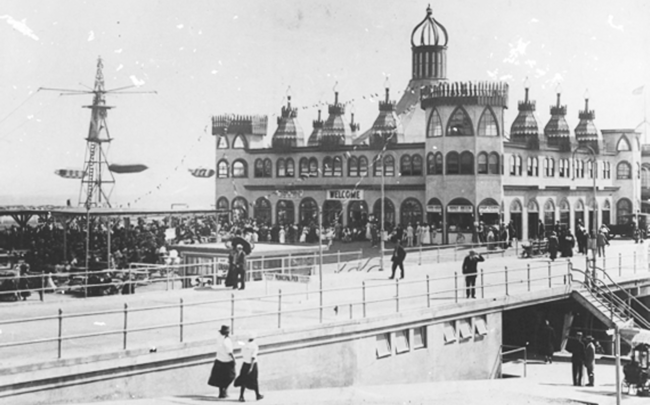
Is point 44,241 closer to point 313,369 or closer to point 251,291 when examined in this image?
point 251,291

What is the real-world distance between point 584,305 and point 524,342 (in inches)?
96.2

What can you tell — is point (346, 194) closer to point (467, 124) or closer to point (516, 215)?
point (467, 124)

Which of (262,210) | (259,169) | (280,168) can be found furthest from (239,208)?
(280,168)

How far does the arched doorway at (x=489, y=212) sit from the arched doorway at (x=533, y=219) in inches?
181

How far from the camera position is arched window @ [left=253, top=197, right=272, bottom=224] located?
59.6 m

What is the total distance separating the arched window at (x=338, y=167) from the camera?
56219mm

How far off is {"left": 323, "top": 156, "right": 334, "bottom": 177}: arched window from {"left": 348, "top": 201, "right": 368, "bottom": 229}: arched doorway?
10.7ft

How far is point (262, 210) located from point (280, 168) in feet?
11.6

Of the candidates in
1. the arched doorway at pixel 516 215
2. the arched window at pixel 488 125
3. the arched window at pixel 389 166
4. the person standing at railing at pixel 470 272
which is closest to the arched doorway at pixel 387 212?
the arched window at pixel 389 166

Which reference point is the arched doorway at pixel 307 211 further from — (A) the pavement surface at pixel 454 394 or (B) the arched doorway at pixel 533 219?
(A) the pavement surface at pixel 454 394

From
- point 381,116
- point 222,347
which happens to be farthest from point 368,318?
point 381,116

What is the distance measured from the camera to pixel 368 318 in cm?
1828

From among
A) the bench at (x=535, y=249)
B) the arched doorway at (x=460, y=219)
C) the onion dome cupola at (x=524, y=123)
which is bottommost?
the bench at (x=535, y=249)

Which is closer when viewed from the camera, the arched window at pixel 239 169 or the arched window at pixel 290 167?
the arched window at pixel 290 167
